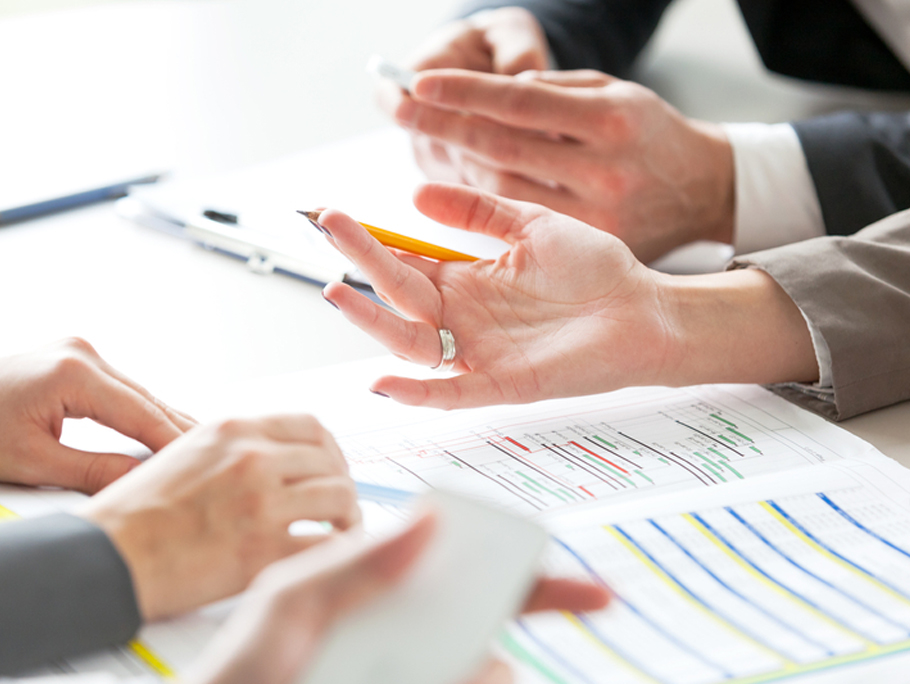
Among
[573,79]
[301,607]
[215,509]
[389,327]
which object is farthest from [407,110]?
[301,607]

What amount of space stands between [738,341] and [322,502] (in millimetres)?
389

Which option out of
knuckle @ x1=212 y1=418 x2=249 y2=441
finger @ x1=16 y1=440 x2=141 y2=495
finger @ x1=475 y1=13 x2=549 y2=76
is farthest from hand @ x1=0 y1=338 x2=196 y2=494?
finger @ x1=475 y1=13 x2=549 y2=76

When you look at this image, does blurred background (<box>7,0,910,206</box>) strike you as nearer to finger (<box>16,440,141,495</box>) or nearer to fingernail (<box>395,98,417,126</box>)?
fingernail (<box>395,98,417,126</box>)

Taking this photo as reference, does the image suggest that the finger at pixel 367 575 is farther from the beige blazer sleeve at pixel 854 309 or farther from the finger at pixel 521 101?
the finger at pixel 521 101

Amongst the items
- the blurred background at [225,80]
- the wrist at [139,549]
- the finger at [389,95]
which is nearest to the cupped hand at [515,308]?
the wrist at [139,549]

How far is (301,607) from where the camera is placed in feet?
1.17

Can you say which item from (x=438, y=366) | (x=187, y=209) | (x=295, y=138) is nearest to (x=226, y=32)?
(x=295, y=138)

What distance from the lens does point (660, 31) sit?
62.6 inches

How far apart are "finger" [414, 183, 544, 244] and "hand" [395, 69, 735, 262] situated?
0.18 metres

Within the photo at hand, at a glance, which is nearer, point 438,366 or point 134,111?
point 438,366

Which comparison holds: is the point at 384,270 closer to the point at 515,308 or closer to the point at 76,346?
the point at 515,308

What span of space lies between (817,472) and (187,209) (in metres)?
0.71

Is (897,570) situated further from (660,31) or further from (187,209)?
(660,31)

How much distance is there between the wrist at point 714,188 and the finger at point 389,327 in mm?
409
